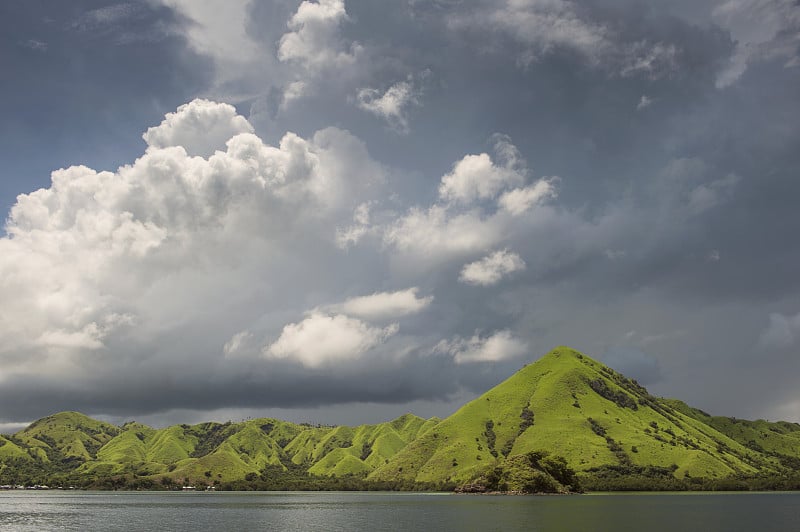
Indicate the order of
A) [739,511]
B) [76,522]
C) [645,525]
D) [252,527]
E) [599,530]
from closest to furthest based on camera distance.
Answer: [599,530] → [645,525] → [252,527] → [76,522] → [739,511]

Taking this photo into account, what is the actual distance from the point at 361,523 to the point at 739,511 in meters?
117

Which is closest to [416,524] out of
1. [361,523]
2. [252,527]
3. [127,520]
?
[361,523]

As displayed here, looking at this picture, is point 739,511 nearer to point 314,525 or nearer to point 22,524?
point 314,525

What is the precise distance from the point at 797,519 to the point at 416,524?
99071 millimetres

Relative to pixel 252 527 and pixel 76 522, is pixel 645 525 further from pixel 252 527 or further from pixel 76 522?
pixel 76 522

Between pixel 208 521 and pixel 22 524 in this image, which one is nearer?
pixel 22 524

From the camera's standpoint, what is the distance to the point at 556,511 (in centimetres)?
19912

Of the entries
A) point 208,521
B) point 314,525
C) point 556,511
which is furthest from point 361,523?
point 556,511

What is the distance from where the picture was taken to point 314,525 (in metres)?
171

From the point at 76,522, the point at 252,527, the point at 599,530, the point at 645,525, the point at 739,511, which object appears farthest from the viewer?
Result: the point at 739,511

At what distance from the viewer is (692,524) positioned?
6063 inches

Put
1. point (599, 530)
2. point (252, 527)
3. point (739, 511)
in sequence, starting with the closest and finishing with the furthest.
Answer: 1. point (599, 530)
2. point (252, 527)
3. point (739, 511)

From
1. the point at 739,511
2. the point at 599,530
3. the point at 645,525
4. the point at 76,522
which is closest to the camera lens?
the point at 599,530

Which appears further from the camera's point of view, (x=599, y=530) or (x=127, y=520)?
(x=127, y=520)
